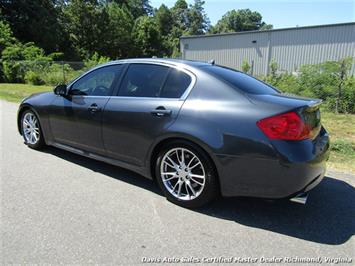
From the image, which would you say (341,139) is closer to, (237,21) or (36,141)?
(36,141)

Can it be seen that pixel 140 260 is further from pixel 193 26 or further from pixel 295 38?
pixel 193 26

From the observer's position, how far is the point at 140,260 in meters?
2.91

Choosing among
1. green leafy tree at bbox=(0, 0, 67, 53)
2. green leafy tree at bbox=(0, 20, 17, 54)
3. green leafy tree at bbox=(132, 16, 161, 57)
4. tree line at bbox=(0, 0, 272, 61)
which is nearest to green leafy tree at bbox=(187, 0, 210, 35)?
tree line at bbox=(0, 0, 272, 61)

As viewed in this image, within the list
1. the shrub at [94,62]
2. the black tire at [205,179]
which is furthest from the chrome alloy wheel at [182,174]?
the shrub at [94,62]

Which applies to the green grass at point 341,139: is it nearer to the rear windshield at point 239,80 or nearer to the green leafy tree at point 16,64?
the rear windshield at point 239,80

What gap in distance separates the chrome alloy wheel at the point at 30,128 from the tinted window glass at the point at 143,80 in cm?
212

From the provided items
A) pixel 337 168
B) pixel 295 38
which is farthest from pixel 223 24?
pixel 337 168

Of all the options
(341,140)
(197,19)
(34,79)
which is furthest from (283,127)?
(197,19)

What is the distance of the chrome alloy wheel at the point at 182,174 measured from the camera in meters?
3.81

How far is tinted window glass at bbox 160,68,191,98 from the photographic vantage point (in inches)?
157

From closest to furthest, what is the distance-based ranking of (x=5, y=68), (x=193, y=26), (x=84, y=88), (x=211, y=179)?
1. (x=211, y=179)
2. (x=84, y=88)
3. (x=5, y=68)
4. (x=193, y=26)

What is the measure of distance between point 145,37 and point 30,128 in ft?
192

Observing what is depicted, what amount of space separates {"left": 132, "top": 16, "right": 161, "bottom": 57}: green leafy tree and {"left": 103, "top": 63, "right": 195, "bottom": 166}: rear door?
58332 mm

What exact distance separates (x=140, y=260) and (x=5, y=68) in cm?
2133
